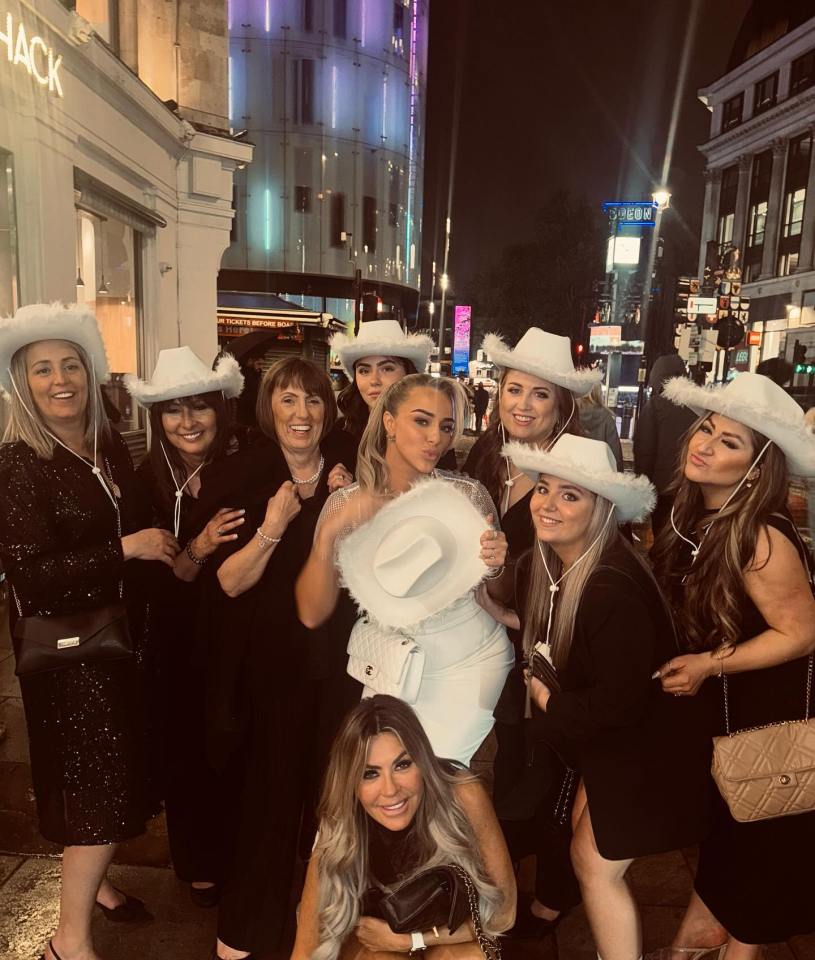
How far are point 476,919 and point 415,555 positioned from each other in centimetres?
123

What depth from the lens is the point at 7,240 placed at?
22.3ft

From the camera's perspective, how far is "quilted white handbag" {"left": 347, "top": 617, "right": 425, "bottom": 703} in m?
2.30

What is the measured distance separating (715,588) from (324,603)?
1358 mm

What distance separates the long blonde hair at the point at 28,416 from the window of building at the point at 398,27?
33.2 meters

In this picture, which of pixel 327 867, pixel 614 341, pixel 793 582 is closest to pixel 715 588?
pixel 793 582

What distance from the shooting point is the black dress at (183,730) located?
9.57ft

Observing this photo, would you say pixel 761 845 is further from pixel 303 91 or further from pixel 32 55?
pixel 303 91

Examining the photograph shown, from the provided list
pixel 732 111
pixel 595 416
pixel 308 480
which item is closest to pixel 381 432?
pixel 308 480

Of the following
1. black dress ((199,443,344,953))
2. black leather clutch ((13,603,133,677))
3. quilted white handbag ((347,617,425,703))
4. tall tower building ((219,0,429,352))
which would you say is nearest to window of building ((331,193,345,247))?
tall tower building ((219,0,429,352))

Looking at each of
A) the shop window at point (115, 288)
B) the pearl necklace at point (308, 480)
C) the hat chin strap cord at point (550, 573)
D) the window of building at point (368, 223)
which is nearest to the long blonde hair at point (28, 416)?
the pearl necklace at point (308, 480)

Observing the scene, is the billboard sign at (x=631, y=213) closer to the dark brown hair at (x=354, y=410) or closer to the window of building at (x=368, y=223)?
the window of building at (x=368, y=223)

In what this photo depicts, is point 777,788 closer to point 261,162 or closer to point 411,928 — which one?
point 411,928

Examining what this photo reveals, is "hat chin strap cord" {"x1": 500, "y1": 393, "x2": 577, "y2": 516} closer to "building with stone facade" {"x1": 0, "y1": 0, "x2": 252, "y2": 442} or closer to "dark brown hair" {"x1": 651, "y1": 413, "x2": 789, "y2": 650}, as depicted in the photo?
"dark brown hair" {"x1": 651, "y1": 413, "x2": 789, "y2": 650}

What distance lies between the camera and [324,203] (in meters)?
29.8
